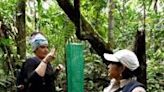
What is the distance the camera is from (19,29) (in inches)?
289

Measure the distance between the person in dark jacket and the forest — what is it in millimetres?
1519

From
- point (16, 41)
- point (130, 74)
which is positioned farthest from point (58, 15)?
point (130, 74)

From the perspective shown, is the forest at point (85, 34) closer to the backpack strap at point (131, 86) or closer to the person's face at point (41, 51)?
the person's face at point (41, 51)

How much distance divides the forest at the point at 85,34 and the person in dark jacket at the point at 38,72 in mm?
1519

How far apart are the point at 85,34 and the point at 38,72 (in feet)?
6.50

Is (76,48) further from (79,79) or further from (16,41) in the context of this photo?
(16,41)

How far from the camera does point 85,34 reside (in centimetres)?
611

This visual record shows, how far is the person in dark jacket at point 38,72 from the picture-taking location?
4.28m

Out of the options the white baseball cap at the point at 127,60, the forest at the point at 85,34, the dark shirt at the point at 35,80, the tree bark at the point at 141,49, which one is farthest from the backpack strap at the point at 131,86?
the forest at the point at 85,34

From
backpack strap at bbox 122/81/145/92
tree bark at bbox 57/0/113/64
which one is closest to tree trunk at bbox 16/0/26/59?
tree bark at bbox 57/0/113/64

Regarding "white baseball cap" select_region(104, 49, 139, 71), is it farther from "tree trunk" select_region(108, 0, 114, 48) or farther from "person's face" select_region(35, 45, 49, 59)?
"tree trunk" select_region(108, 0, 114, 48)

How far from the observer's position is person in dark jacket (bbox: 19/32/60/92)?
428 cm

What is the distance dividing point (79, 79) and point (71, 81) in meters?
0.10

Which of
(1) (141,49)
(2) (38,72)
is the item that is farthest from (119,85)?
(1) (141,49)
